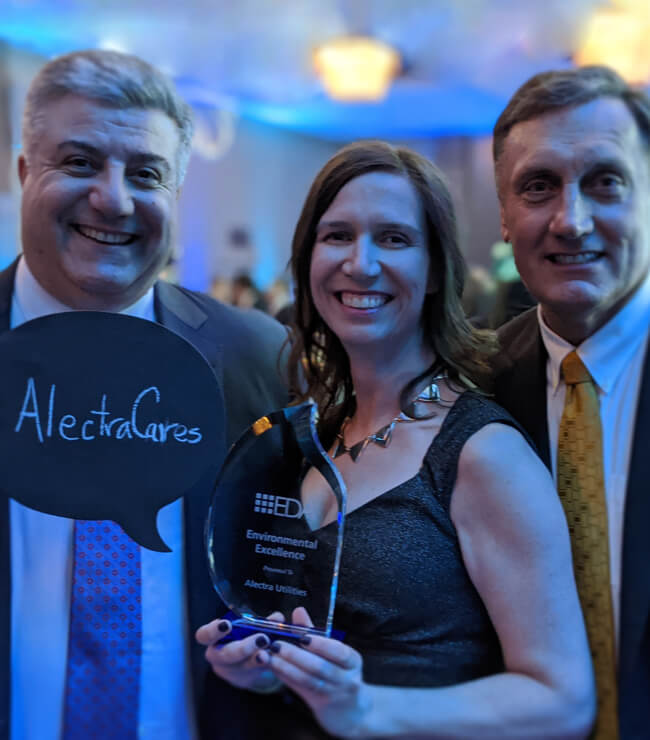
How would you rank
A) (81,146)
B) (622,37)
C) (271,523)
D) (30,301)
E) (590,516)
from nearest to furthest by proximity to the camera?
1. (271,523)
2. (590,516)
3. (81,146)
4. (30,301)
5. (622,37)

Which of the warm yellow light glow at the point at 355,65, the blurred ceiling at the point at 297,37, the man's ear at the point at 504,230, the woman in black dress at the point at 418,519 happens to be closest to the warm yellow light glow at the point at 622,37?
the blurred ceiling at the point at 297,37

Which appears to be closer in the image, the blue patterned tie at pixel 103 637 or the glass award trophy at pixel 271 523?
the glass award trophy at pixel 271 523

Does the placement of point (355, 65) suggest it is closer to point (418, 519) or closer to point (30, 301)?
point (30, 301)

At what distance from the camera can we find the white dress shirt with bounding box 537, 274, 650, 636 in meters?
1.31

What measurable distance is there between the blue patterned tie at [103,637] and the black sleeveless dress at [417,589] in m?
0.44

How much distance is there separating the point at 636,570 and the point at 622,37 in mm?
6525

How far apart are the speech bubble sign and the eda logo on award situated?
11cm

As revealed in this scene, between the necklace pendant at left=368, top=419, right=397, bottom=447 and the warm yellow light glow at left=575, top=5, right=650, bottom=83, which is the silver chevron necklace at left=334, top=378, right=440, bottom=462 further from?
the warm yellow light glow at left=575, top=5, right=650, bottom=83

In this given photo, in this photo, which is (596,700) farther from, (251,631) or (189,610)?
(189,610)

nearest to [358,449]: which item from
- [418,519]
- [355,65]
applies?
[418,519]

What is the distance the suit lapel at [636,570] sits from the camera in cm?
121

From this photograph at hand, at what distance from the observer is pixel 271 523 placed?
1176 millimetres

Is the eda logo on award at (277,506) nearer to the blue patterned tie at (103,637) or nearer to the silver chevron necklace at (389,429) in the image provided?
the silver chevron necklace at (389,429)

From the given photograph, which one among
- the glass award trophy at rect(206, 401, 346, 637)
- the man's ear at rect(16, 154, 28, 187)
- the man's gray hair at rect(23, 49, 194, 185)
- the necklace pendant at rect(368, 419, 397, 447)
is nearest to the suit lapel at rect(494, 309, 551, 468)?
the necklace pendant at rect(368, 419, 397, 447)
